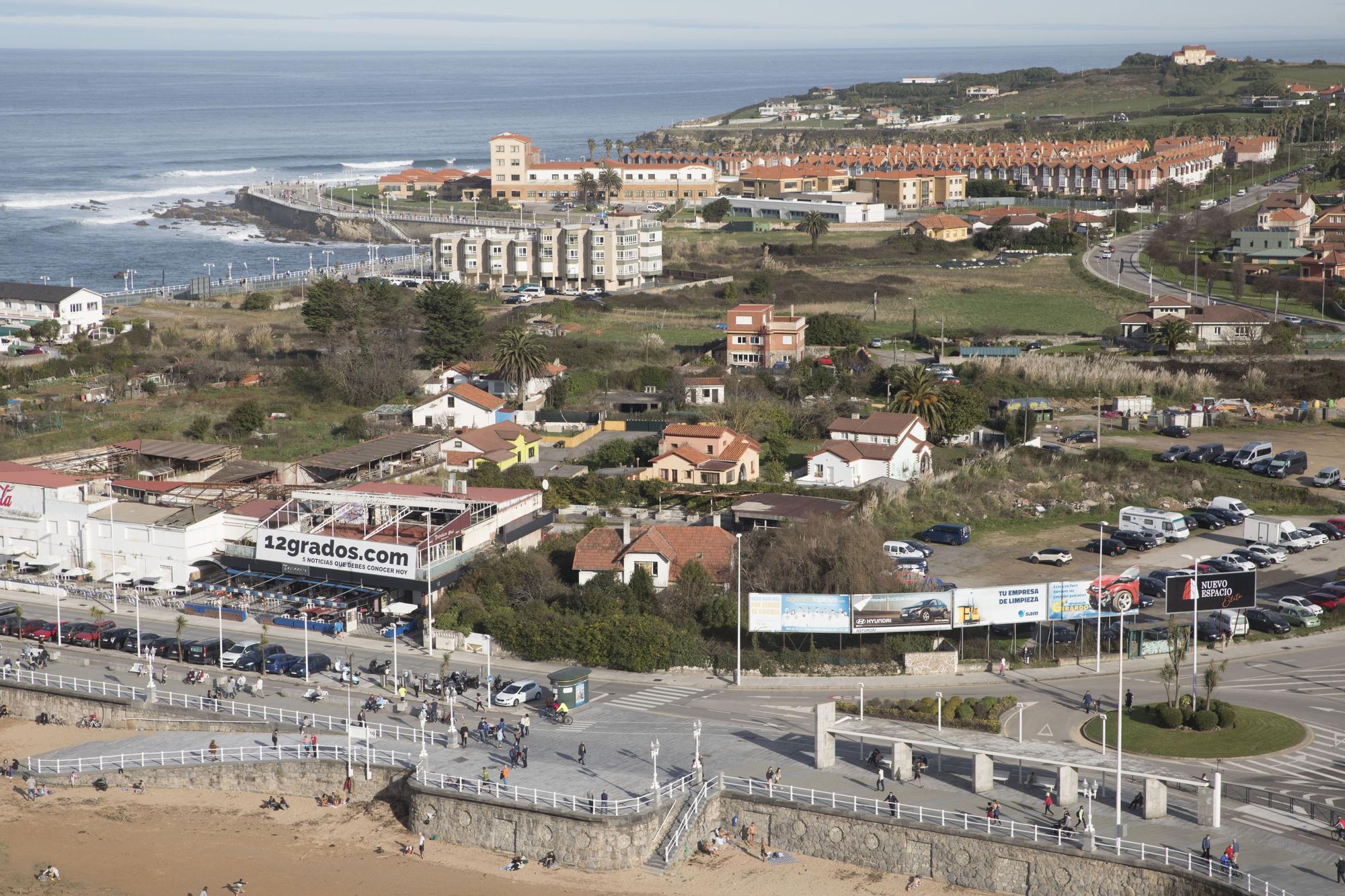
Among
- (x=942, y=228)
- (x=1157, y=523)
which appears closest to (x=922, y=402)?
(x=1157, y=523)

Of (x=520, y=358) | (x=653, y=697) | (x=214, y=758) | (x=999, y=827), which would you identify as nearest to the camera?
(x=999, y=827)

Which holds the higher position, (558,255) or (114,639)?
(558,255)

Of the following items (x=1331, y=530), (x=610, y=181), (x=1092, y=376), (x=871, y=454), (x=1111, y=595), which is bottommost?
(x=1331, y=530)

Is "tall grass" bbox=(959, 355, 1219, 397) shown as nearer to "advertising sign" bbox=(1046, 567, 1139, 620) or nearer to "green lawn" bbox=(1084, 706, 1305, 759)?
"advertising sign" bbox=(1046, 567, 1139, 620)

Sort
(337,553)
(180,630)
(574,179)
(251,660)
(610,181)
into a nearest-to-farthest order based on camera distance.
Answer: (251,660)
(180,630)
(337,553)
(610,181)
(574,179)

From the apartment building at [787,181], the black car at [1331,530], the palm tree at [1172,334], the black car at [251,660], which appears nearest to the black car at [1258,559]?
the black car at [1331,530]

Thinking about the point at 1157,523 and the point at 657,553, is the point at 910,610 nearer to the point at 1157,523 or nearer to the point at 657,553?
the point at 657,553

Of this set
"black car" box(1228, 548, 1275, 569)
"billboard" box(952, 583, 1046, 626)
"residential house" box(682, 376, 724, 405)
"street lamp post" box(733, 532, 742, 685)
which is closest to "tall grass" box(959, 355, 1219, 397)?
"residential house" box(682, 376, 724, 405)
